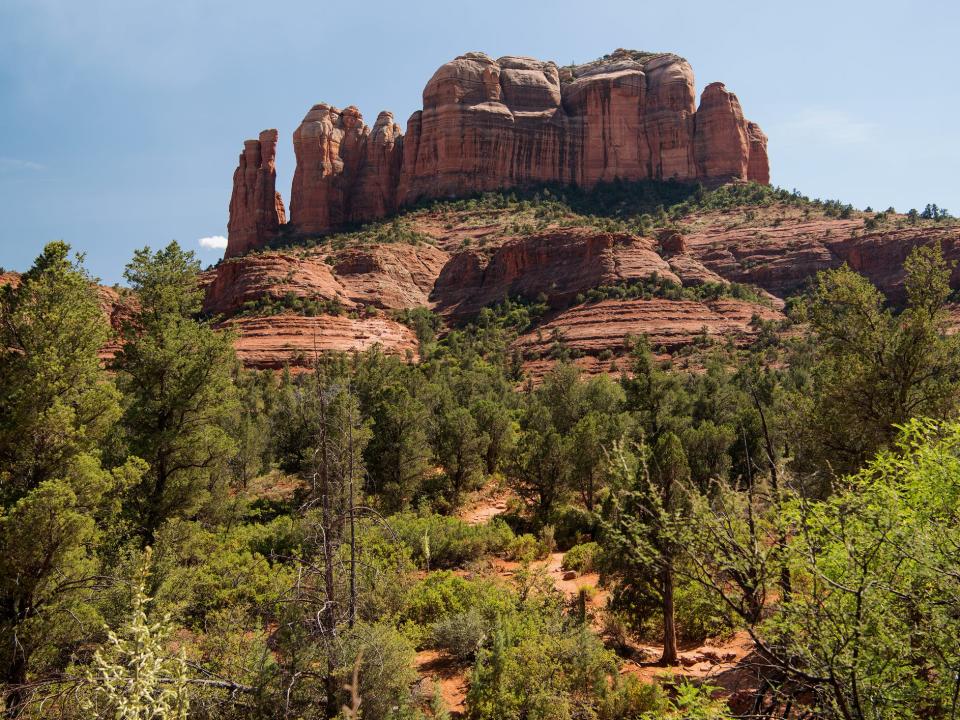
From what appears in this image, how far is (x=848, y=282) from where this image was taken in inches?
541

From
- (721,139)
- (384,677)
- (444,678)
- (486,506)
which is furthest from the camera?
(721,139)

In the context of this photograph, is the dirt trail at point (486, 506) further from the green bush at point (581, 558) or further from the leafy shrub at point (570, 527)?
the green bush at point (581, 558)

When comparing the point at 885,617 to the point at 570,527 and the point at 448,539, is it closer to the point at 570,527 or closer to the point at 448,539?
the point at 448,539

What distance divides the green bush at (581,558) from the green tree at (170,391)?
11.0m

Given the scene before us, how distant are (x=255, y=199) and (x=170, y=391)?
10456 centimetres

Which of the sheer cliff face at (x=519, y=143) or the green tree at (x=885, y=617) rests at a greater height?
the sheer cliff face at (x=519, y=143)

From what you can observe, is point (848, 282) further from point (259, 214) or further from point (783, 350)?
point (259, 214)

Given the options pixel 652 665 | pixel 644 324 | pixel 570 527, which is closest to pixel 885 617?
pixel 652 665

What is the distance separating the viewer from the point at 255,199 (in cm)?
10681

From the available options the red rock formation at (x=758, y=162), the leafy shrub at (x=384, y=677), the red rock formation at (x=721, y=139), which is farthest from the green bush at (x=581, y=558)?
the red rock formation at (x=758, y=162)

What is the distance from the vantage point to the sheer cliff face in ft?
341

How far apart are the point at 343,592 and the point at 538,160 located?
108010 millimetres

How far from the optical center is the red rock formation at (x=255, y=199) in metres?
107

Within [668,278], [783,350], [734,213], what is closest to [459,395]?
[783,350]
